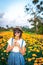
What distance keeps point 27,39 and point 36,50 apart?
204 millimetres

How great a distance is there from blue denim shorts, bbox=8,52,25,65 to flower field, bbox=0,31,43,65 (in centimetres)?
32

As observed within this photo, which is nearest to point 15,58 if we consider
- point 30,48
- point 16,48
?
point 16,48

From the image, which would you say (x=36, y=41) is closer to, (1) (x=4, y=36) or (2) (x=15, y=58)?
(1) (x=4, y=36)

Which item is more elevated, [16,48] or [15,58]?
[16,48]

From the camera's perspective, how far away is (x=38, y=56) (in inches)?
152

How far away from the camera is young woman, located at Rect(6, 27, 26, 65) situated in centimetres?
327

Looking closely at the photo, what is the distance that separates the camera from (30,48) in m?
4.01

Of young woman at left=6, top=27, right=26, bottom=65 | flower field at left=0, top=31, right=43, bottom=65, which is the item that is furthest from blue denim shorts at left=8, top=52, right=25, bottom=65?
flower field at left=0, top=31, right=43, bottom=65

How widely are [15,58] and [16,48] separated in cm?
13

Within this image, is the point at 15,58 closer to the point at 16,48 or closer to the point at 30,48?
the point at 16,48

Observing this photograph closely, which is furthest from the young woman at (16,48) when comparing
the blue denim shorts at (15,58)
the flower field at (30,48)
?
the flower field at (30,48)

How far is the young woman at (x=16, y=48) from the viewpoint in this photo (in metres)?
A: 3.27

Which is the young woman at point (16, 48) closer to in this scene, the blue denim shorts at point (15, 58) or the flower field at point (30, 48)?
the blue denim shorts at point (15, 58)

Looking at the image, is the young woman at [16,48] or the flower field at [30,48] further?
the flower field at [30,48]
